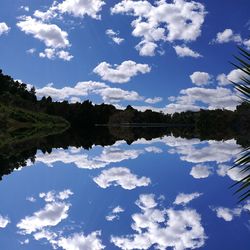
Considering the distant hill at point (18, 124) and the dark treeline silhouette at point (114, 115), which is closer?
the distant hill at point (18, 124)

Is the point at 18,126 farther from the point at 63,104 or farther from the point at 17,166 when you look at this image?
the point at 63,104

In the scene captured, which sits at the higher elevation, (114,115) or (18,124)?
(114,115)

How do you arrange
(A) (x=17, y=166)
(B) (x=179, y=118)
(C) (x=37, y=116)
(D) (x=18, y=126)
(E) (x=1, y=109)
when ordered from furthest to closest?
1. (B) (x=179, y=118)
2. (C) (x=37, y=116)
3. (D) (x=18, y=126)
4. (E) (x=1, y=109)
5. (A) (x=17, y=166)

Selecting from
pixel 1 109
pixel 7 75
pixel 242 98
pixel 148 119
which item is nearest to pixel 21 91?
pixel 7 75

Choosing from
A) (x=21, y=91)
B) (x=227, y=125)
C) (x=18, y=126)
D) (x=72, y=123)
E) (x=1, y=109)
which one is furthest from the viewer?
(x=72, y=123)

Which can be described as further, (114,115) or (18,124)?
(114,115)

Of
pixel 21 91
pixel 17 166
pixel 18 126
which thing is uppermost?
pixel 21 91

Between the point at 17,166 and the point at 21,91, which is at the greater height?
the point at 21,91

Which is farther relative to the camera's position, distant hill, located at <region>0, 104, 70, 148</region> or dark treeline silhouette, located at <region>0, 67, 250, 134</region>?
dark treeline silhouette, located at <region>0, 67, 250, 134</region>

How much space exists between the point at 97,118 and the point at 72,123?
326 inches

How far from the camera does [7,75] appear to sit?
111 meters

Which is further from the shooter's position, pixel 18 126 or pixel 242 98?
pixel 18 126

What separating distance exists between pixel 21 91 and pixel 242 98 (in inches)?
4488

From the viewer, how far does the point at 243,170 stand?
24.5 ft
